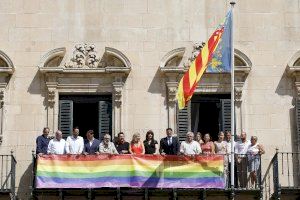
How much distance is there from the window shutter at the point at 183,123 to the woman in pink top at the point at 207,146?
143cm

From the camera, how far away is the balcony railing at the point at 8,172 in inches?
946

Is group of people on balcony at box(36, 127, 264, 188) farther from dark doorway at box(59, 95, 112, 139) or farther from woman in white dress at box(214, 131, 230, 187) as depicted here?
dark doorway at box(59, 95, 112, 139)

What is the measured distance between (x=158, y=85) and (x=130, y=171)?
11.1 ft

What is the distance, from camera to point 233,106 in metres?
24.5

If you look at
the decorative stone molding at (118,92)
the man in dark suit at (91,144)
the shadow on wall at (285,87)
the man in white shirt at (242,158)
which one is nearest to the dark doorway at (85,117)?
the decorative stone molding at (118,92)

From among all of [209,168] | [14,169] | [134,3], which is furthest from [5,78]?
[209,168]

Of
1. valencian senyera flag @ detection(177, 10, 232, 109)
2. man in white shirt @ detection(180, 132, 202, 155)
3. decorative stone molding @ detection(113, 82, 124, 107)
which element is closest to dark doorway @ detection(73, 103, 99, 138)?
decorative stone molding @ detection(113, 82, 124, 107)

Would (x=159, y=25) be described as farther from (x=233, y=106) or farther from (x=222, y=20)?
(x=233, y=106)

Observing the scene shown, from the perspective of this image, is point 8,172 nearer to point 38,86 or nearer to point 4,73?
point 38,86

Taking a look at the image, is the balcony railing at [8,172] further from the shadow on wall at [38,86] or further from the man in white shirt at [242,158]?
the man in white shirt at [242,158]

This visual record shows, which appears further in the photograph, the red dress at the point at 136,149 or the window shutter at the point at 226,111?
the window shutter at the point at 226,111

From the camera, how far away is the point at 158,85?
84.6ft

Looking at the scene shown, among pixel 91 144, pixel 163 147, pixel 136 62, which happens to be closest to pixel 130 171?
pixel 163 147

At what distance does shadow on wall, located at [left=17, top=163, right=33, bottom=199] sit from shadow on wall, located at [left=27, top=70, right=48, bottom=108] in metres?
2.05
